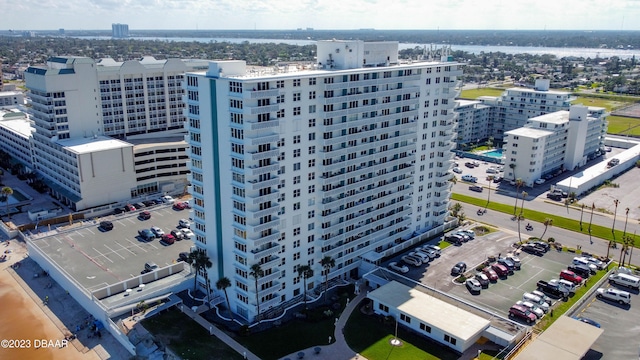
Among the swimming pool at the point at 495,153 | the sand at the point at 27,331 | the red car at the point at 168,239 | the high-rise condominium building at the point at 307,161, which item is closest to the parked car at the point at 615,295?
the high-rise condominium building at the point at 307,161

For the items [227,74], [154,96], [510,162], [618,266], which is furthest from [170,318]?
[510,162]

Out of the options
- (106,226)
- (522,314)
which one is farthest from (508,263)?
(106,226)

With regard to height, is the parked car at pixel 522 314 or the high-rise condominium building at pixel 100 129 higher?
the high-rise condominium building at pixel 100 129

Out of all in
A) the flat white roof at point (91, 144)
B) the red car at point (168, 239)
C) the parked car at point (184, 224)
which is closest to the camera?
the red car at point (168, 239)

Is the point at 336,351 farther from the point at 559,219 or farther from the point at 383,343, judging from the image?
the point at 559,219

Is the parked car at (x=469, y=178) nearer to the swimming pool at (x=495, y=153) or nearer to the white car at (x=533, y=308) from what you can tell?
the swimming pool at (x=495, y=153)

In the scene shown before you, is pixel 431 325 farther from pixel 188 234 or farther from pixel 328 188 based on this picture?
pixel 188 234

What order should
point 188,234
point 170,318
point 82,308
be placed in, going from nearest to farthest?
point 170,318, point 82,308, point 188,234
